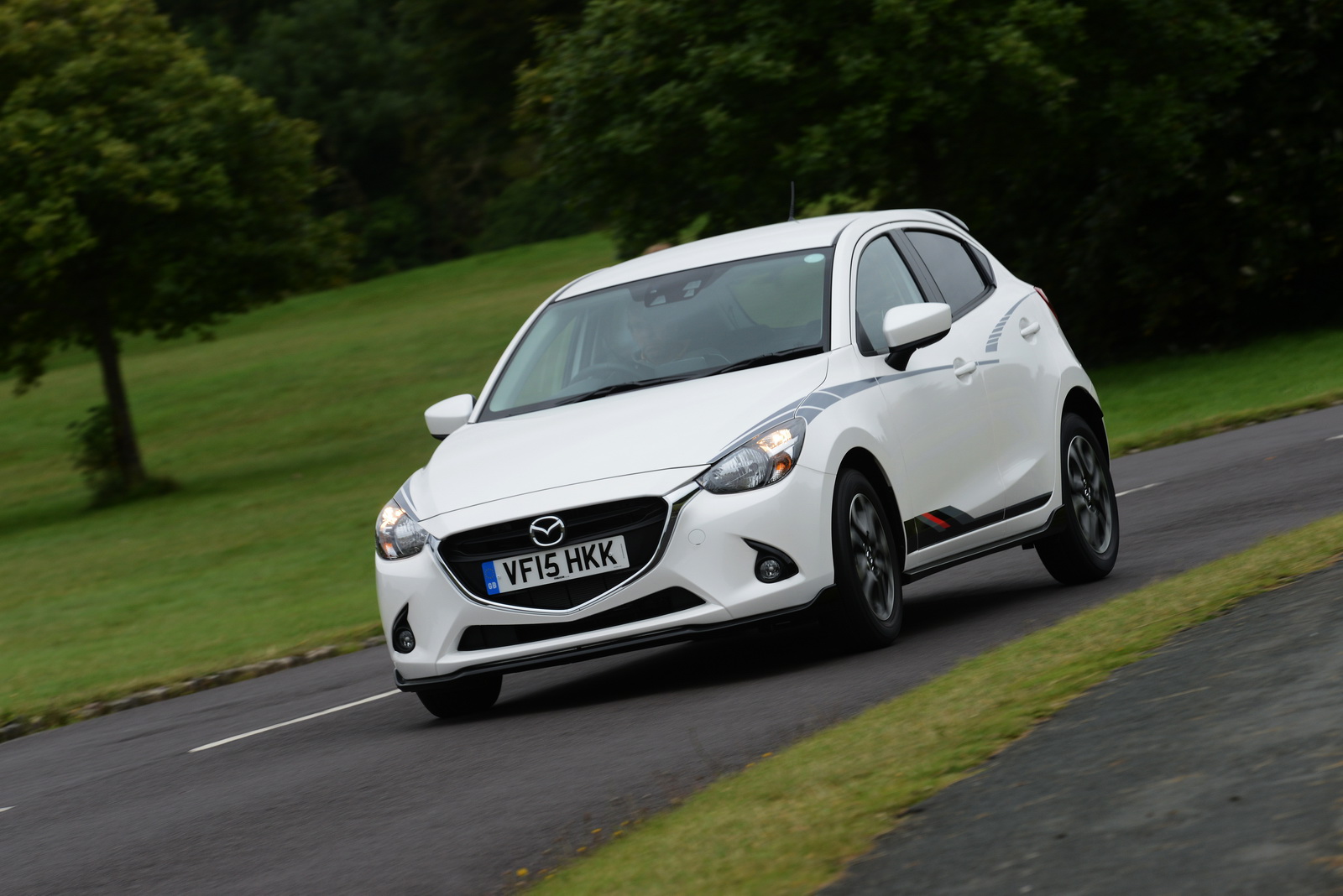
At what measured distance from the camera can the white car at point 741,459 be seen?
24.6 feet

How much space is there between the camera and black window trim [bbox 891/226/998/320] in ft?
30.5

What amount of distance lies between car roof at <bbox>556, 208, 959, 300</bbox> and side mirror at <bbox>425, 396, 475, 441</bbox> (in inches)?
32.8

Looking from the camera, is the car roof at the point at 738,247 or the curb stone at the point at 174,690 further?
the curb stone at the point at 174,690

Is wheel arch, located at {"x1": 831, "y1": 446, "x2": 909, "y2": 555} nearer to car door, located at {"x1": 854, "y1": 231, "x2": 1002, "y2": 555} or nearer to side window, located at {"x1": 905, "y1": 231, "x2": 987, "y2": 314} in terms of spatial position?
car door, located at {"x1": 854, "y1": 231, "x2": 1002, "y2": 555}

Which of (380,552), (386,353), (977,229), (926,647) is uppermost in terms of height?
(380,552)

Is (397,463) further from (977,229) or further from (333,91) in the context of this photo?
(333,91)

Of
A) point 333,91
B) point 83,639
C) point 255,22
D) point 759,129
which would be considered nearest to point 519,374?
point 83,639

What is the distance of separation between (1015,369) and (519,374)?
7.73ft

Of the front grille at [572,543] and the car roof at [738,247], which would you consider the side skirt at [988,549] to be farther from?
the car roof at [738,247]

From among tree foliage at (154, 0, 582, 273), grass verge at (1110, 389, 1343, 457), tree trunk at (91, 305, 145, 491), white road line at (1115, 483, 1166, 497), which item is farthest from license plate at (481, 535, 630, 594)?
tree foliage at (154, 0, 582, 273)

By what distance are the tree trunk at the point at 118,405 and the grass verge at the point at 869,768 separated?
26766mm

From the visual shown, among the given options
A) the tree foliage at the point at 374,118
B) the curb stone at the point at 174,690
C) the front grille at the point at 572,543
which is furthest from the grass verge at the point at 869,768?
the tree foliage at the point at 374,118

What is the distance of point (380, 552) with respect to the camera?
8.08 metres

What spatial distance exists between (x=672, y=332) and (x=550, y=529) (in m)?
1.57
